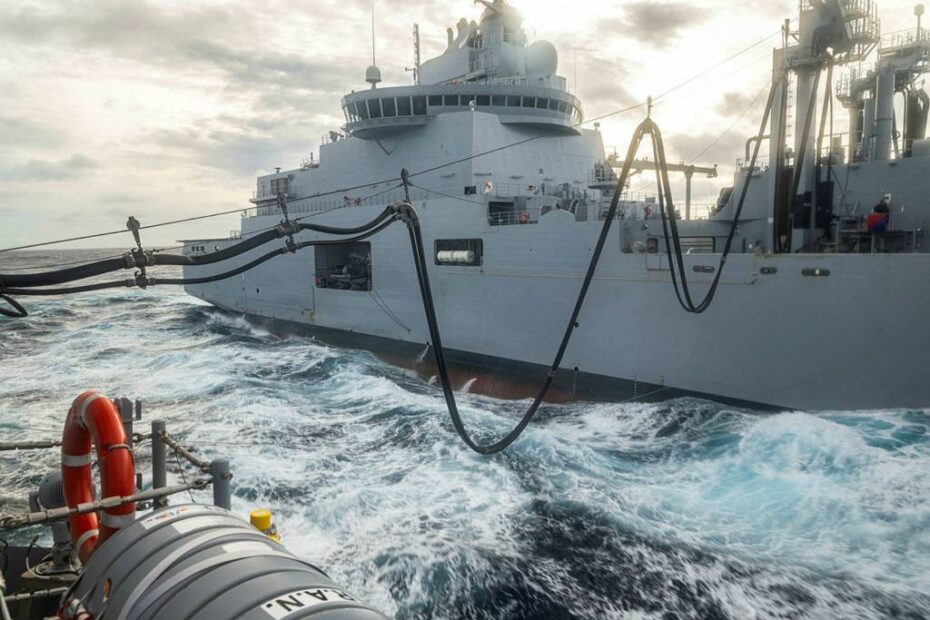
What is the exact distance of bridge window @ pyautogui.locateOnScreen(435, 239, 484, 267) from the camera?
16.6 meters

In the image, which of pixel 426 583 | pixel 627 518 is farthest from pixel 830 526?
pixel 426 583

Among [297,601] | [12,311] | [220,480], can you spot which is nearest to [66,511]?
[220,480]

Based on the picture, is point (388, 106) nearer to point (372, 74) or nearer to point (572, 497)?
point (372, 74)

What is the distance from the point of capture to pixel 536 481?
9375 millimetres

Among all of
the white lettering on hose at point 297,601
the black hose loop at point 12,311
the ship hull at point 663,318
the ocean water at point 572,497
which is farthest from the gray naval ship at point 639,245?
the white lettering on hose at point 297,601

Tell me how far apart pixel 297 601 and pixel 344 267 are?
20.2 meters

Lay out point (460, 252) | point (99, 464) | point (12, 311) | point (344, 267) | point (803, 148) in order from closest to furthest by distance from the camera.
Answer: point (99, 464), point (12, 311), point (803, 148), point (460, 252), point (344, 267)

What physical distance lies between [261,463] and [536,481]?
15.1ft

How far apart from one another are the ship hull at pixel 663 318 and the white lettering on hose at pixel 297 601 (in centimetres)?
1074

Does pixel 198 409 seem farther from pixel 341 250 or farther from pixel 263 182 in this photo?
pixel 263 182

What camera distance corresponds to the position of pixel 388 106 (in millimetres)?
20156

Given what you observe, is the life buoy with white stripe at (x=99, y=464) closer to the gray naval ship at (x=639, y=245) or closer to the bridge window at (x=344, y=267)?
the gray naval ship at (x=639, y=245)

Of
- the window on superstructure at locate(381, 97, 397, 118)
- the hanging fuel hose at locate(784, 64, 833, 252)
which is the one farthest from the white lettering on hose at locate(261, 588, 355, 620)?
the window on superstructure at locate(381, 97, 397, 118)

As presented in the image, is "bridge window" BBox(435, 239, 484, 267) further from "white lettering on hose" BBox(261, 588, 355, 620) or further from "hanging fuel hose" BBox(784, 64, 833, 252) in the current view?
"white lettering on hose" BBox(261, 588, 355, 620)
